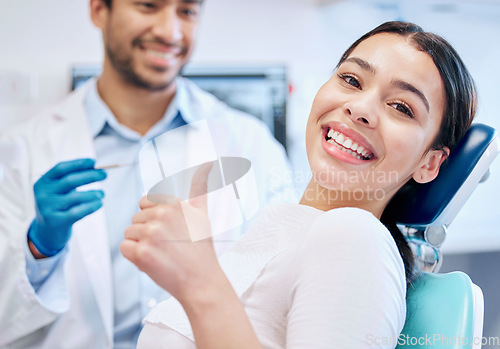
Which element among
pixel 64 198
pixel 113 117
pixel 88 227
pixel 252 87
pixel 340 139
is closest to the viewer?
pixel 340 139

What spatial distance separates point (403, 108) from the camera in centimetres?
52

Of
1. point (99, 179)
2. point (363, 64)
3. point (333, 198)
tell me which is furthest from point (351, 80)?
point (99, 179)

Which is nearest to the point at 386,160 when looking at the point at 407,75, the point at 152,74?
the point at 407,75

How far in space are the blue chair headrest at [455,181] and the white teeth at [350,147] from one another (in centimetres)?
14

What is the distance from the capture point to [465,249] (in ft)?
4.99

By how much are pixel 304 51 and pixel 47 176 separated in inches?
42.6

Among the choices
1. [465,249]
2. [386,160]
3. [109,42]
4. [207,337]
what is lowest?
[465,249]

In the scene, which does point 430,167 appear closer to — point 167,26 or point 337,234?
point 337,234

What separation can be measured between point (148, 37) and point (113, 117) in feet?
0.75

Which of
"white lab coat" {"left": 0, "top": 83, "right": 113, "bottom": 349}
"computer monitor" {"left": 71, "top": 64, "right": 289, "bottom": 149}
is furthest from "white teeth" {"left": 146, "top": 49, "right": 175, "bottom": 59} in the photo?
"computer monitor" {"left": 71, "top": 64, "right": 289, "bottom": 149}

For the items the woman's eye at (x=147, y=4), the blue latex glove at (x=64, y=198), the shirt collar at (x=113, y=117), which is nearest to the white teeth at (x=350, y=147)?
the blue latex glove at (x=64, y=198)

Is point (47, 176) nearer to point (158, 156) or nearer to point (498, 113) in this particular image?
point (158, 156)

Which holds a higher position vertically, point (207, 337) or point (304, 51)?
point (207, 337)

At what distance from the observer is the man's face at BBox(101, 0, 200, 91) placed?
1267mm
